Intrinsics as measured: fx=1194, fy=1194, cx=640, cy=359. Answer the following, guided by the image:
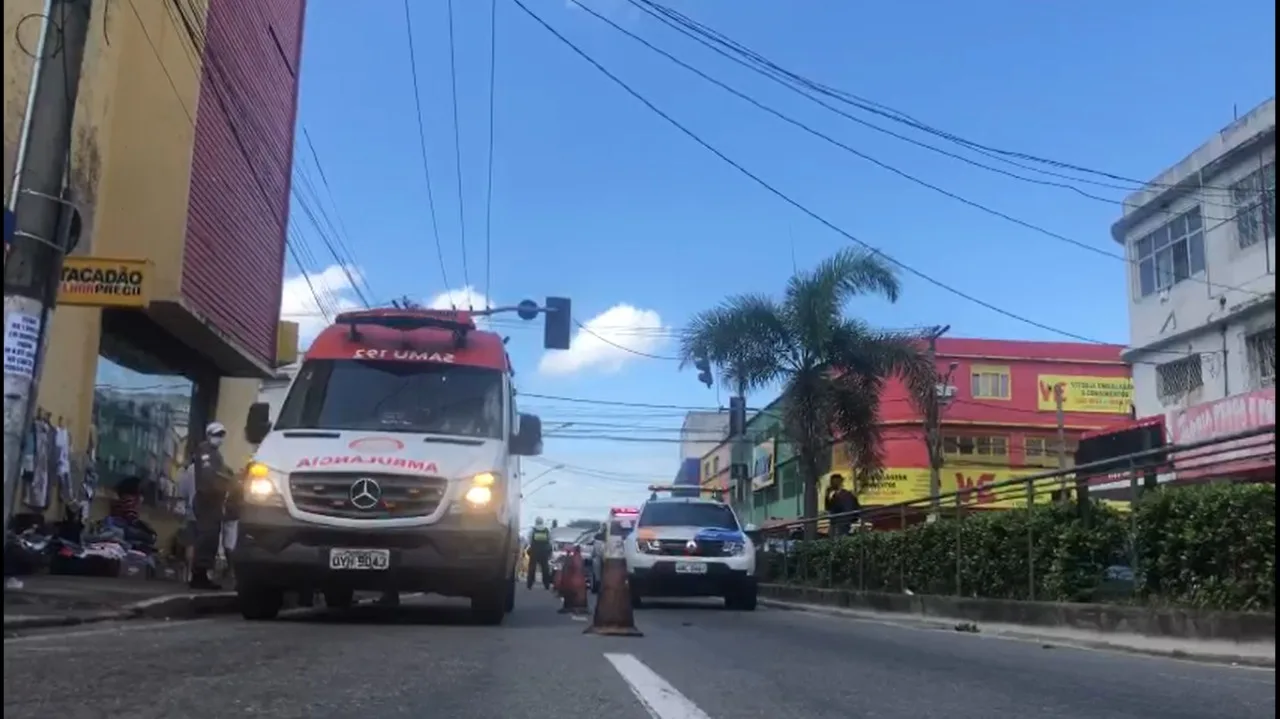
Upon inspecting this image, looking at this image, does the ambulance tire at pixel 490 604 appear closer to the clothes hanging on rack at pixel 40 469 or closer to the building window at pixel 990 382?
the clothes hanging on rack at pixel 40 469

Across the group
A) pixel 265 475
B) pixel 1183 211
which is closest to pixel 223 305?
pixel 265 475

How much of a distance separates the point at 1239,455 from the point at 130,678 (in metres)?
8.14

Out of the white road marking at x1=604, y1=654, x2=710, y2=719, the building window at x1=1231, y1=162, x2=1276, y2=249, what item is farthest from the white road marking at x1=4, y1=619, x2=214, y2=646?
the building window at x1=1231, y1=162, x2=1276, y2=249

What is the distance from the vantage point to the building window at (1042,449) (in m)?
45.9

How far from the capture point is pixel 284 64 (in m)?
21.7

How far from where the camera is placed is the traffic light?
77.1 ft

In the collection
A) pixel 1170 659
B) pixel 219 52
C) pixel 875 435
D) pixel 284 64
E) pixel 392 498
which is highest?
pixel 284 64

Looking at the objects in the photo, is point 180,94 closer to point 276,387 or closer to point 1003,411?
point 276,387

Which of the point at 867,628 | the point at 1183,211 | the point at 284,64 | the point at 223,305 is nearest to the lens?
the point at 867,628

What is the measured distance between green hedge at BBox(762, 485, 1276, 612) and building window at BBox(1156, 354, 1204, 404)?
1360cm

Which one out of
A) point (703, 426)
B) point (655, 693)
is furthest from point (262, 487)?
point (703, 426)

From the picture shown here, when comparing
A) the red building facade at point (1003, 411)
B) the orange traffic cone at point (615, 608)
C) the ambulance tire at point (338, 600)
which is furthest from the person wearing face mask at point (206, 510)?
the red building facade at point (1003, 411)

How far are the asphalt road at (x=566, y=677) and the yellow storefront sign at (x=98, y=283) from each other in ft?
7.31

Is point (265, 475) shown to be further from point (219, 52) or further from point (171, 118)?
point (219, 52)
